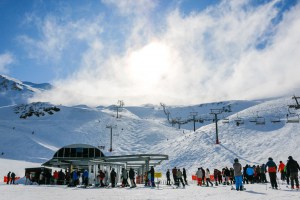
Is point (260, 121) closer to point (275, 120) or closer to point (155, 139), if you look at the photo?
point (275, 120)

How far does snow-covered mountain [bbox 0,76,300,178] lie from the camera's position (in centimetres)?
4909

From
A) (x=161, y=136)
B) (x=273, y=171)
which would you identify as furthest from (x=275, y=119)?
(x=273, y=171)

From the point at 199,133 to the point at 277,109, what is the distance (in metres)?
24.2

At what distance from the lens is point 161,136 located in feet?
262

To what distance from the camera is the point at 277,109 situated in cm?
7594

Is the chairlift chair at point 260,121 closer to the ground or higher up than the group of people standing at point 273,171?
higher up

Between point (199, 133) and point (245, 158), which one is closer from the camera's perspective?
point (245, 158)

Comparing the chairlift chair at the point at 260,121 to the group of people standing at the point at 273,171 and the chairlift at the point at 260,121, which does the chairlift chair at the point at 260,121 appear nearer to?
the chairlift at the point at 260,121

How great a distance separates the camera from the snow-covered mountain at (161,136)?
49.1 metres

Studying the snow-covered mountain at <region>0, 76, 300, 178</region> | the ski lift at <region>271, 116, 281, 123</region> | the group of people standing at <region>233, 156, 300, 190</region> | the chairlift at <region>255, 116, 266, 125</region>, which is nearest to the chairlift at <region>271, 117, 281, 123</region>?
the ski lift at <region>271, 116, 281, 123</region>

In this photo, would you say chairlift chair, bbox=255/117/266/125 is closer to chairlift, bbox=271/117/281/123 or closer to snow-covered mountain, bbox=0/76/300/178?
snow-covered mountain, bbox=0/76/300/178

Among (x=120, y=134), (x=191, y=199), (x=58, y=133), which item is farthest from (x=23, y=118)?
(x=191, y=199)

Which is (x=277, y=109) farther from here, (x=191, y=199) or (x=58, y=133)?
(x=191, y=199)

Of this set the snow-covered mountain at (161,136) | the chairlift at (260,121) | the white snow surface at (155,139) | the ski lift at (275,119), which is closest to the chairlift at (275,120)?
the ski lift at (275,119)
